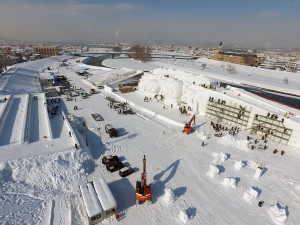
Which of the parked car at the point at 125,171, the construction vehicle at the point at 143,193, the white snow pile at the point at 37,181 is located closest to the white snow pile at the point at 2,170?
the white snow pile at the point at 37,181

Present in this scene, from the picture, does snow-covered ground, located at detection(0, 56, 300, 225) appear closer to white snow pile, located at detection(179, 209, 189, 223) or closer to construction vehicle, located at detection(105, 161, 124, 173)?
white snow pile, located at detection(179, 209, 189, 223)

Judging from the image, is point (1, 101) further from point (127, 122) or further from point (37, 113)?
point (127, 122)

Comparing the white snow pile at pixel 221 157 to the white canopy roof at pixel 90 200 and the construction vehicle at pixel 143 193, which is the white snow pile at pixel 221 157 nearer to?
the construction vehicle at pixel 143 193

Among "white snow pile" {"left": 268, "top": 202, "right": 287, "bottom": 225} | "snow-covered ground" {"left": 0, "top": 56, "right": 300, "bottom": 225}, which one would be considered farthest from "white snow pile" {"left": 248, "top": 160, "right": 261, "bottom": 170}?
"white snow pile" {"left": 268, "top": 202, "right": 287, "bottom": 225}

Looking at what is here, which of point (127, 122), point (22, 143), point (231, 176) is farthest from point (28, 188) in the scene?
point (231, 176)

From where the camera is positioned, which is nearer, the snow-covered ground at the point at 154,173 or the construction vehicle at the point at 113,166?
the snow-covered ground at the point at 154,173
